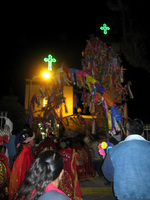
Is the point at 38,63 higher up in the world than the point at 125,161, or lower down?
higher up

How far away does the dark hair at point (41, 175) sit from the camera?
1.52 meters

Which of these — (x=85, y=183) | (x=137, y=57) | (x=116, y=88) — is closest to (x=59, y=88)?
(x=116, y=88)

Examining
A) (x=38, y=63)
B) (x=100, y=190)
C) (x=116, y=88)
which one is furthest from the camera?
(x=38, y=63)

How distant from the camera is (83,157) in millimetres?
7090

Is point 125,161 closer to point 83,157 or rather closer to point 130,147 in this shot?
point 130,147

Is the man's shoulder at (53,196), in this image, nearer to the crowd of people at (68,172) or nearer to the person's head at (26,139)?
the crowd of people at (68,172)

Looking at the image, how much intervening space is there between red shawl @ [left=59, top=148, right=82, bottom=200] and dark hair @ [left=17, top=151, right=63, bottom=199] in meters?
2.71

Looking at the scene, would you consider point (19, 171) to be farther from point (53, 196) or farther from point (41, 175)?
point (53, 196)

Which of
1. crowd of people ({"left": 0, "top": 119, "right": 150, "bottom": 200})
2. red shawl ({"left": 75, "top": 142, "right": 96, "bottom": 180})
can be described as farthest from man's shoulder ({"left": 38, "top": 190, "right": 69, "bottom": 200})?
red shawl ({"left": 75, "top": 142, "right": 96, "bottom": 180})

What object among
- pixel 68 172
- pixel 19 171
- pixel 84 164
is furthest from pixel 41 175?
pixel 84 164

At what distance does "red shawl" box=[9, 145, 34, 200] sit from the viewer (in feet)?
10.5

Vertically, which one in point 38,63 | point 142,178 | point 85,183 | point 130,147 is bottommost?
point 85,183

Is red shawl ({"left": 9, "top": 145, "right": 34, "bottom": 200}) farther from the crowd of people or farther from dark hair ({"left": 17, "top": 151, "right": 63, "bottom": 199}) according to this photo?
dark hair ({"left": 17, "top": 151, "right": 63, "bottom": 199})

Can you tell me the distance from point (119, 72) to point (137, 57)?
6.37ft
